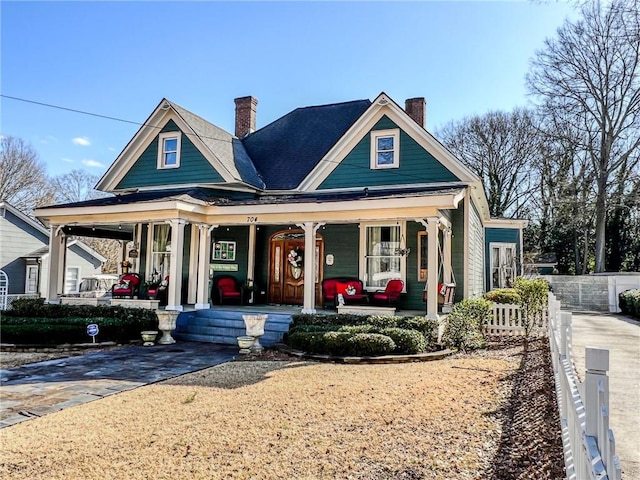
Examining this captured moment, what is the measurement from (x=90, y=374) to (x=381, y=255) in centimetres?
857

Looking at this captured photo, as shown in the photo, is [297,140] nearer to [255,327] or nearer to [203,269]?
[203,269]

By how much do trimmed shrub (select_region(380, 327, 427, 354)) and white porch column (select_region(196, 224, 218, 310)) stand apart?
6.01 metres

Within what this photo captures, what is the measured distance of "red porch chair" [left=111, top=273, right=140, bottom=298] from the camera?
46.6 feet

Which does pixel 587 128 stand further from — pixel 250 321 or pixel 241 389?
pixel 241 389

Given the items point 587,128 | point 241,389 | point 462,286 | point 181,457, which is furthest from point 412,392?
point 587,128

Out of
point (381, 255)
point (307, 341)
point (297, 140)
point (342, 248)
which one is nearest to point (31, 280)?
point (297, 140)

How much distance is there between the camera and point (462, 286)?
1306 cm

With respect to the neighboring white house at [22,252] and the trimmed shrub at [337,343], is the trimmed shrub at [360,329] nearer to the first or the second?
the trimmed shrub at [337,343]

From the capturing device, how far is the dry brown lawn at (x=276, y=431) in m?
3.99

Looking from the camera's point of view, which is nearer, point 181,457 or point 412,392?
point 181,457

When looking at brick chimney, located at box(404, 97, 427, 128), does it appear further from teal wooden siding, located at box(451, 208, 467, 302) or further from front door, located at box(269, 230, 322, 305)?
front door, located at box(269, 230, 322, 305)

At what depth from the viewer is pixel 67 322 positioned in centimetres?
1152

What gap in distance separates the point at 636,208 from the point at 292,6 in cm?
2788

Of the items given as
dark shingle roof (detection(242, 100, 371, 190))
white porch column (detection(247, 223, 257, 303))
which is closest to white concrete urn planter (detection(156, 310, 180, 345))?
white porch column (detection(247, 223, 257, 303))
